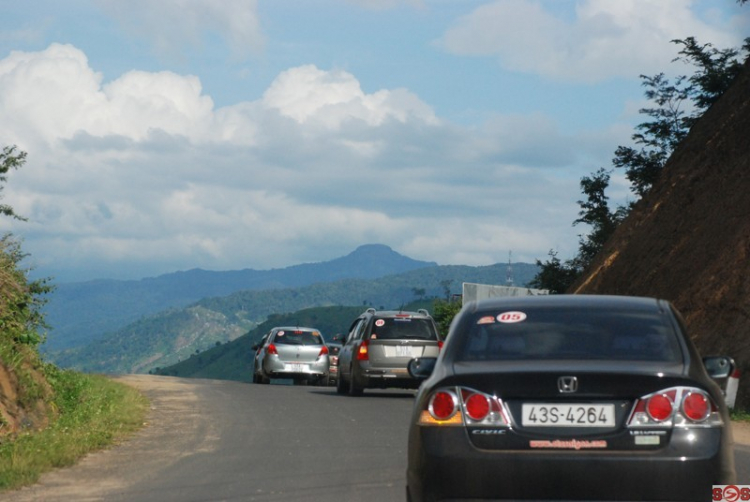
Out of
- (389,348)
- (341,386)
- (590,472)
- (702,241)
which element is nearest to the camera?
(590,472)

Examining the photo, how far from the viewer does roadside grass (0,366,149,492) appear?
1140 centimetres


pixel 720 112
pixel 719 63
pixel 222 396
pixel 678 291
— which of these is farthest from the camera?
pixel 719 63

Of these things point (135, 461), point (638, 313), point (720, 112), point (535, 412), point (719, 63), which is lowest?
point (135, 461)

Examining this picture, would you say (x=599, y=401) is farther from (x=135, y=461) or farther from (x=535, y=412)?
(x=135, y=461)

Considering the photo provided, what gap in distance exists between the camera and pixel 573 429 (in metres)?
6.79

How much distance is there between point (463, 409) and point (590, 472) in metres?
0.79

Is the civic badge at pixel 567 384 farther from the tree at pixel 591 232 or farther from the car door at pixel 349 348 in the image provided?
the tree at pixel 591 232

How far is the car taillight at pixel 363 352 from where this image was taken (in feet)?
79.2

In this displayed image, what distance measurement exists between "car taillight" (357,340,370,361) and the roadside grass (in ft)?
14.1

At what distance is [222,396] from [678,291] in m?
12.8

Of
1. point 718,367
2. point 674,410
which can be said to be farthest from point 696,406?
point 718,367

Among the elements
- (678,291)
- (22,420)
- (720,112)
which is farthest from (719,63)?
(22,420)

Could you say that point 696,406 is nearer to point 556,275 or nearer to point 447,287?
point 556,275

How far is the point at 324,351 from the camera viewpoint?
112 ft
